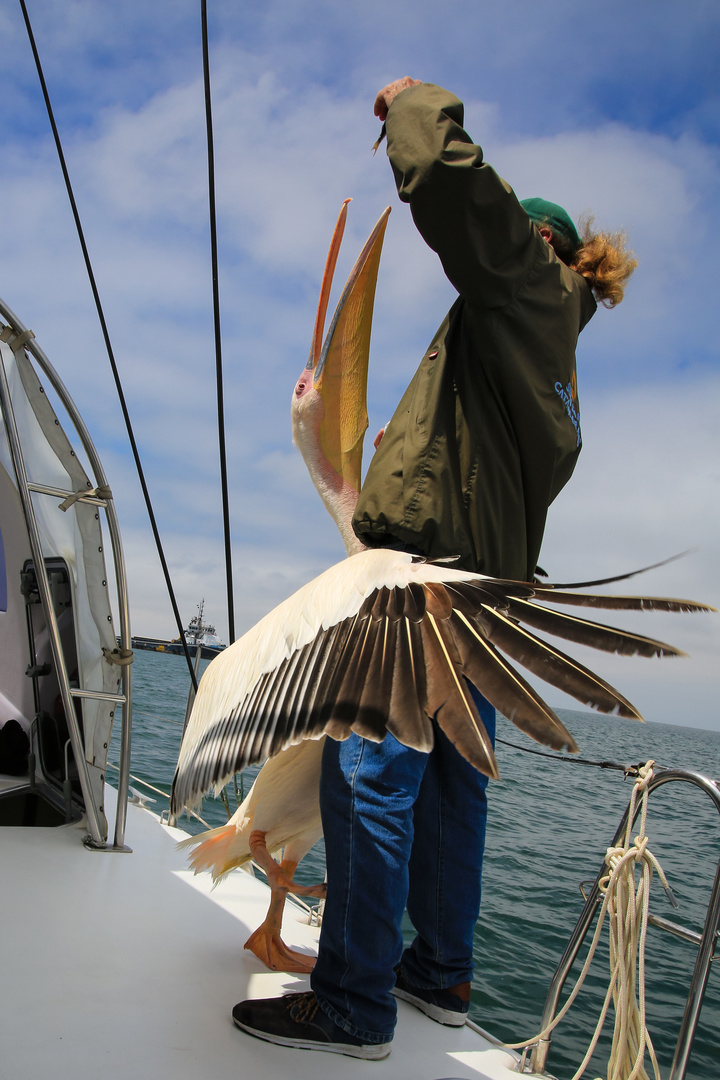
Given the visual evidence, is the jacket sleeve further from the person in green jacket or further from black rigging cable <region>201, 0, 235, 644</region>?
black rigging cable <region>201, 0, 235, 644</region>

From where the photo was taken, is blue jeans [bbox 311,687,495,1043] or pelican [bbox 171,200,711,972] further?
blue jeans [bbox 311,687,495,1043]

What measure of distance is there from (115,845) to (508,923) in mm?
2588

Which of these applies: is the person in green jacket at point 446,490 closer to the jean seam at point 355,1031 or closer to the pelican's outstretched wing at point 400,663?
the jean seam at point 355,1031

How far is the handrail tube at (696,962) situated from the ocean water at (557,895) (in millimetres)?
69

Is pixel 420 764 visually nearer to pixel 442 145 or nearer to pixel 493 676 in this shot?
pixel 493 676

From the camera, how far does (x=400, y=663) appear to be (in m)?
1.16

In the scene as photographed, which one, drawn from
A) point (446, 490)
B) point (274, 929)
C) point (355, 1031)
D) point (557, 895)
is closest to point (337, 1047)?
point (355, 1031)

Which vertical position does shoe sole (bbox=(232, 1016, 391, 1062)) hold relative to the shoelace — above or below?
below

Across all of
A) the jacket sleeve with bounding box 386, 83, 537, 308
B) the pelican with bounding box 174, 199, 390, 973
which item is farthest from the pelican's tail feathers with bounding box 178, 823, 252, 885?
the jacket sleeve with bounding box 386, 83, 537, 308

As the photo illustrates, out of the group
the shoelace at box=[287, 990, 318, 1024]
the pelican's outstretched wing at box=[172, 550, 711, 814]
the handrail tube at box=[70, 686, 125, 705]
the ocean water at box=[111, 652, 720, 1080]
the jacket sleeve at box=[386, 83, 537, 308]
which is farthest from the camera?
the ocean water at box=[111, 652, 720, 1080]

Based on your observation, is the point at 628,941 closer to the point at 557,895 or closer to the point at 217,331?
the point at 217,331

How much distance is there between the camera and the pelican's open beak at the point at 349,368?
93.5 inches

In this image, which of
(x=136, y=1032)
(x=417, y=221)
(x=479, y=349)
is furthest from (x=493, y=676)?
(x=136, y=1032)

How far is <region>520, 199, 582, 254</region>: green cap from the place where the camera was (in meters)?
1.76
